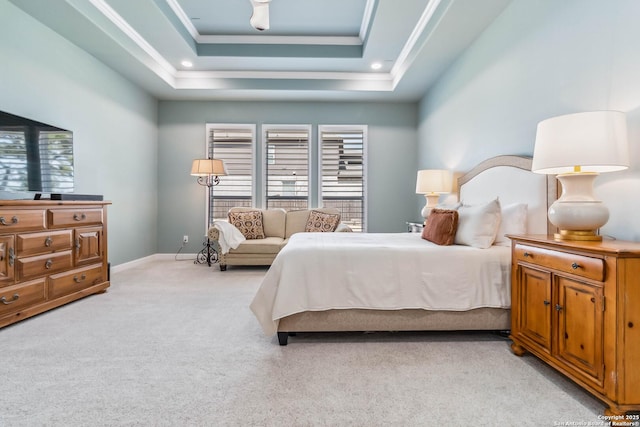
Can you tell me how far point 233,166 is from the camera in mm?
5711

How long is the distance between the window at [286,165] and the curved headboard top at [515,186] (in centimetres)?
294

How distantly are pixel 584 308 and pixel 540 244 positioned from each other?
1.29ft

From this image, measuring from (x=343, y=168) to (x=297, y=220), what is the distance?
1298 mm

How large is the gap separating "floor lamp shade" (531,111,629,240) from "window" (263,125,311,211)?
4.17 m

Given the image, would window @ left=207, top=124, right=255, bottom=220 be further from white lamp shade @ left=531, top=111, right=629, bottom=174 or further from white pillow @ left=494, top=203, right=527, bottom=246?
white lamp shade @ left=531, top=111, right=629, bottom=174

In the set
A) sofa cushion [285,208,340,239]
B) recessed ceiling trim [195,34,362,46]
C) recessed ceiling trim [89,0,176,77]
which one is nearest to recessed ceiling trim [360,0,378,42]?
recessed ceiling trim [195,34,362,46]

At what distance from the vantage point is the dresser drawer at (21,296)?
2.39 m

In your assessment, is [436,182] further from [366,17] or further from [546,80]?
[366,17]

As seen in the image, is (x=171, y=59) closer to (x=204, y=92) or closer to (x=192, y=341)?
(x=204, y=92)

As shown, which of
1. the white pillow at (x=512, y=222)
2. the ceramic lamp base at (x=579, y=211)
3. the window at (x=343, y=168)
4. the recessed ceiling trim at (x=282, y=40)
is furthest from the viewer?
the window at (x=343, y=168)

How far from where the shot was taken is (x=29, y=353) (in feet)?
6.70

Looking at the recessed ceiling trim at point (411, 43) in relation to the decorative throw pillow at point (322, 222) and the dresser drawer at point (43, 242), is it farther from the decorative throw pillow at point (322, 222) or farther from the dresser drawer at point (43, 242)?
the dresser drawer at point (43, 242)

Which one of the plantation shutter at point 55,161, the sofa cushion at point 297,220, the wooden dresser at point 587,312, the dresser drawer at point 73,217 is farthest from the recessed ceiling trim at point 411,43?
the dresser drawer at point 73,217

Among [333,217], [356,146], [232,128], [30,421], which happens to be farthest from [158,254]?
[30,421]
